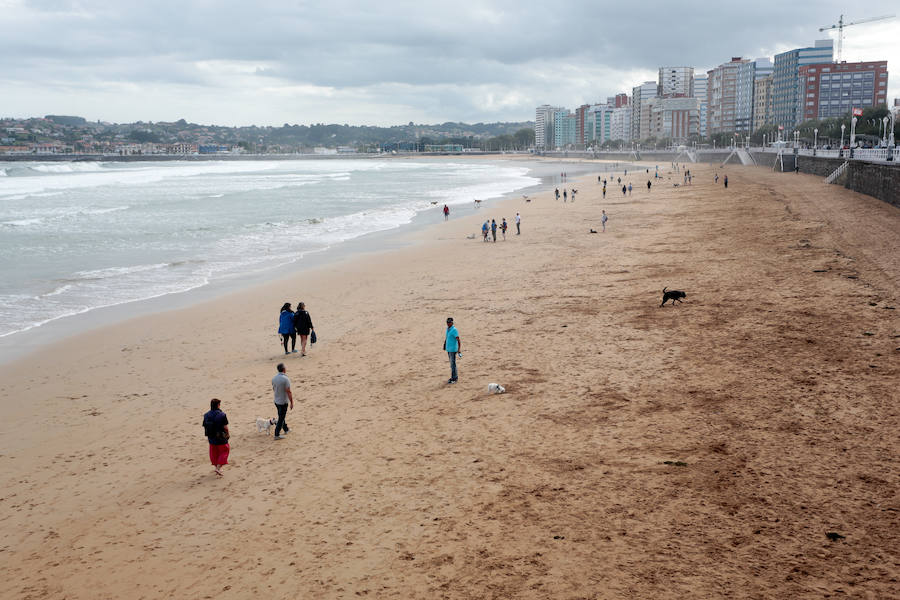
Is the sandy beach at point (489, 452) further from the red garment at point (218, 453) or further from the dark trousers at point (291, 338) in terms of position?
the dark trousers at point (291, 338)

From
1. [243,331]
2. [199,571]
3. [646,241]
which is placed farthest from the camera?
[646,241]

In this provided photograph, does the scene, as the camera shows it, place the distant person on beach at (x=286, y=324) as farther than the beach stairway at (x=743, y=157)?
No

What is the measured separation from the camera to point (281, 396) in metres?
9.86

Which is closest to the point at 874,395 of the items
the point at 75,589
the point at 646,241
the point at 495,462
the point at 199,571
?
the point at 495,462

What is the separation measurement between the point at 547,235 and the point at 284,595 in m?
26.6

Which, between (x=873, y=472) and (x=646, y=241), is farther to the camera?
(x=646, y=241)

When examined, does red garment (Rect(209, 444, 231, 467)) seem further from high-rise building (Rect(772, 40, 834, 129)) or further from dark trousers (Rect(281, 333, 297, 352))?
high-rise building (Rect(772, 40, 834, 129))

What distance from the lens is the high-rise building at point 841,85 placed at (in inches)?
6590

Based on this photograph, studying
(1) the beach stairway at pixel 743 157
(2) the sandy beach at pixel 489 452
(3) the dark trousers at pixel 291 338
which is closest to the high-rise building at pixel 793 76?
(1) the beach stairway at pixel 743 157

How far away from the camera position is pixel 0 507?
8.40 meters

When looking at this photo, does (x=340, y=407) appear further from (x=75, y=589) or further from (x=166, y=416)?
(x=75, y=589)

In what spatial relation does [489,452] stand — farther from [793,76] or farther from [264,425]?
[793,76]

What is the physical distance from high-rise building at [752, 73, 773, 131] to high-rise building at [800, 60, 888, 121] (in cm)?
1936

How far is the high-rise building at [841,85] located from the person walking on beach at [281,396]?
619ft
